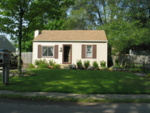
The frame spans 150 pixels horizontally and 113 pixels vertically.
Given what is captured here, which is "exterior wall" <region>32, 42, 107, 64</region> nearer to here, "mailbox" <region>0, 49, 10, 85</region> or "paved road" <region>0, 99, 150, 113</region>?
"mailbox" <region>0, 49, 10, 85</region>

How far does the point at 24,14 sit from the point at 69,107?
8.40 meters

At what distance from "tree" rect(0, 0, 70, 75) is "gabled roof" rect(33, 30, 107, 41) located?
25.6ft

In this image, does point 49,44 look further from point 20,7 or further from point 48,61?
point 20,7

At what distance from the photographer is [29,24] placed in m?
12.5

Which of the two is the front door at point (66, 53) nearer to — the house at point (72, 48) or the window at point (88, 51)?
the house at point (72, 48)

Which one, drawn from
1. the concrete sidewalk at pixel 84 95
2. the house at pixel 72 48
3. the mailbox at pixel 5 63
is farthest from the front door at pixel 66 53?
the concrete sidewalk at pixel 84 95

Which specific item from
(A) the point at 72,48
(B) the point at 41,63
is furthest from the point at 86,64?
(B) the point at 41,63

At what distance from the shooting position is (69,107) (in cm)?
→ 567

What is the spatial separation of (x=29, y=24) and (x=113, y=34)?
42.3 feet

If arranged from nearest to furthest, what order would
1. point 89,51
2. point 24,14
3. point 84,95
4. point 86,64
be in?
point 84,95 < point 24,14 < point 86,64 < point 89,51

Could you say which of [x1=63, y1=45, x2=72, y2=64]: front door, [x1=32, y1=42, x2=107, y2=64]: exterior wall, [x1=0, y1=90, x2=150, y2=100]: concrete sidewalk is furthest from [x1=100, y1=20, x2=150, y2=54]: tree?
[x1=0, y1=90, x2=150, y2=100]: concrete sidewalk

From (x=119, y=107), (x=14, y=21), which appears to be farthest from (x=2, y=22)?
(x=119, y=107)

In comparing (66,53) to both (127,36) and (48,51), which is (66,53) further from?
(127,36)

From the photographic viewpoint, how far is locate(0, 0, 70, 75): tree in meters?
11.6
